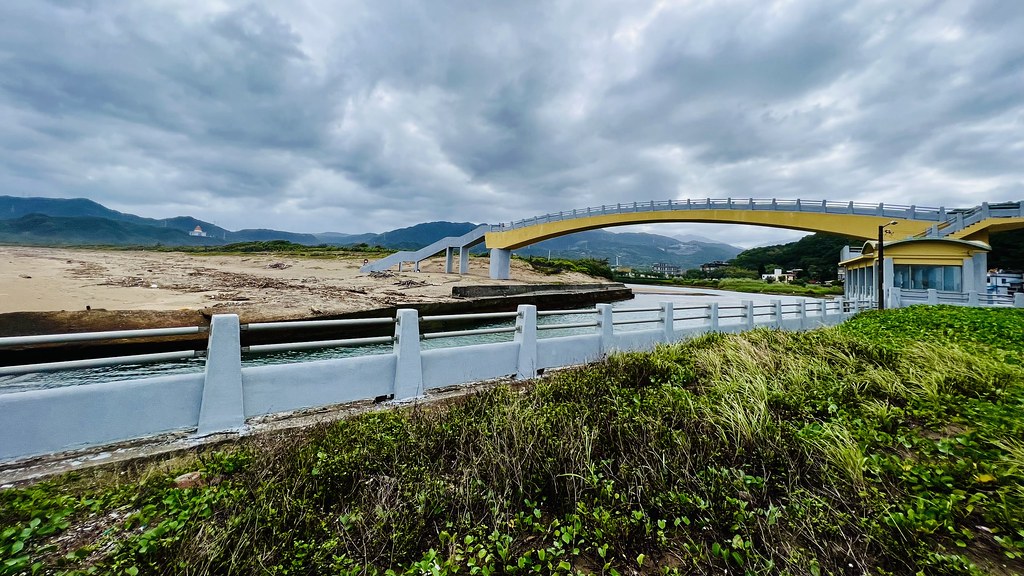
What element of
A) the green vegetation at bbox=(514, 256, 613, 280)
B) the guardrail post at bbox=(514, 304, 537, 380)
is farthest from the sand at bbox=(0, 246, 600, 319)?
the green vegetation at bbox=(514, 256, 613, 280)

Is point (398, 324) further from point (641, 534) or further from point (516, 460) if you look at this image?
point (641, 534)

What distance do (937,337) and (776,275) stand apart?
3507 inches

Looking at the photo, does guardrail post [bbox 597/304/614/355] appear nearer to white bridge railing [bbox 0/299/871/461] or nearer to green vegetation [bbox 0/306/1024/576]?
white bridge railing [bbox 0/299/871/461]

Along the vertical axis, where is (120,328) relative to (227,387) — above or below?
below

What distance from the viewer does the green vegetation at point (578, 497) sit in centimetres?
209

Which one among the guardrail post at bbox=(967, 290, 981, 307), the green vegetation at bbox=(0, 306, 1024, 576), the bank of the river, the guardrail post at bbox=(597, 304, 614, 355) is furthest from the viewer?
the bank of the river

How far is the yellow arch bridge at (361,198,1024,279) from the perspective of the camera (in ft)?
62.1

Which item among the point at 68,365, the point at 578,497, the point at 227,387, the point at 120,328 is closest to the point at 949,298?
the point at 578,497

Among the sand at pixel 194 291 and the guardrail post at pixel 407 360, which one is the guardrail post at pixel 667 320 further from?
the sand at pixel 194 291

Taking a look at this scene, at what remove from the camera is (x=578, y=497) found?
270cm

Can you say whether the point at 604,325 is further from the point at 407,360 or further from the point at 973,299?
the point at 973,299

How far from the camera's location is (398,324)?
5324mm

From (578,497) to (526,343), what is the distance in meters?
3.88

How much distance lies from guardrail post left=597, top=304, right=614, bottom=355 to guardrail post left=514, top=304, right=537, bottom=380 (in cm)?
207
